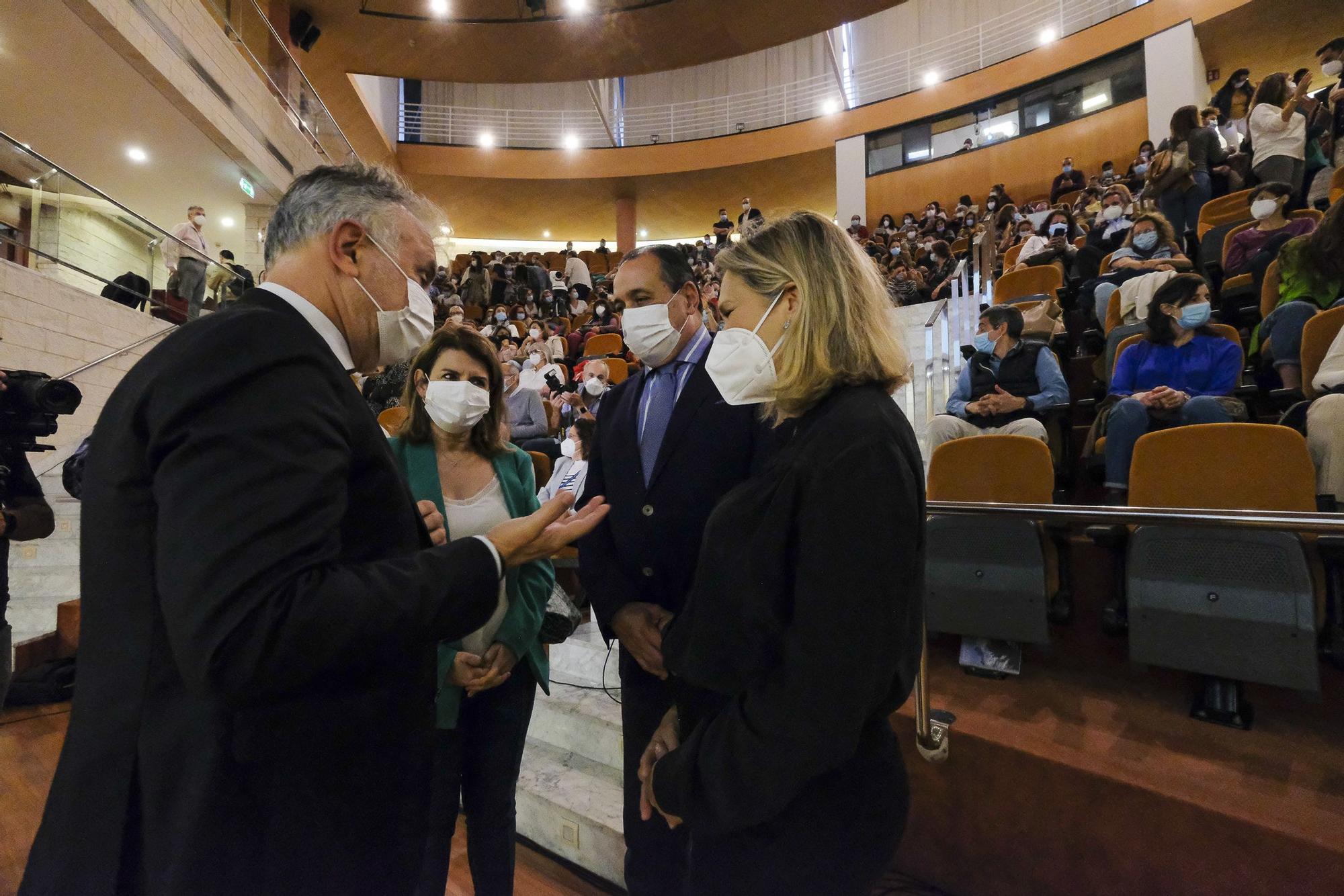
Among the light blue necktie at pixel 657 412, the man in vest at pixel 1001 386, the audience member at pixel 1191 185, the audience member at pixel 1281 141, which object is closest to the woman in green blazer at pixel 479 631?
the light blue necktie at pixel 657 412

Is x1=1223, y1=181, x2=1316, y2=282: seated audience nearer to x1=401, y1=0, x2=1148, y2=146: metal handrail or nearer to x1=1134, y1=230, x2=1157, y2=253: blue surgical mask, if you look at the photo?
x1=1134, y1=230, x2=1157, y2=253: blue surgical mask

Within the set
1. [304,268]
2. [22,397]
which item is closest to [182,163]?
[22,397]

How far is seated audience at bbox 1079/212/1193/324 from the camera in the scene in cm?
459

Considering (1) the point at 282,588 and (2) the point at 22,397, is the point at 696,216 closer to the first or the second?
(2) the point at 22,397

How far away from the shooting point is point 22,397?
6.51 feet

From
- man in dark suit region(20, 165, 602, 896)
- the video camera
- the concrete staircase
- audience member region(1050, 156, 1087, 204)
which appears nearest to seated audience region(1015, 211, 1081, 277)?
audience member region(1050, 156, 1087, 204)

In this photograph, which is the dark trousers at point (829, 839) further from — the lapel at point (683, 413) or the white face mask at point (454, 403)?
the white face mask at point (454, 403)

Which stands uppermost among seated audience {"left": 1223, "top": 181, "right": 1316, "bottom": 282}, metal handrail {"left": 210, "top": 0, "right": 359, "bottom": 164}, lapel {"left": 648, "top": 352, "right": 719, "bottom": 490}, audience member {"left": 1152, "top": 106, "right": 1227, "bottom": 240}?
metal handrail {"left": 210, "top": 0, "right": 359, "bottom": 164}

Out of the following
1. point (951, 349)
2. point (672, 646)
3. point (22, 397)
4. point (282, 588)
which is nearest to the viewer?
point (282, 588)

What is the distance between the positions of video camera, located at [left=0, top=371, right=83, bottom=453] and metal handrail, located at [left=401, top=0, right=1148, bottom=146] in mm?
16441

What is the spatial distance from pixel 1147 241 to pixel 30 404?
6.40 metres

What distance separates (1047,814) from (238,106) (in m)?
11.3

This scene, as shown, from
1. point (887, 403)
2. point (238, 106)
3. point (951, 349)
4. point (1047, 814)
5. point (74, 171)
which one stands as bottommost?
point (1047, 814)

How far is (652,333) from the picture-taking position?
1651 millimetres
